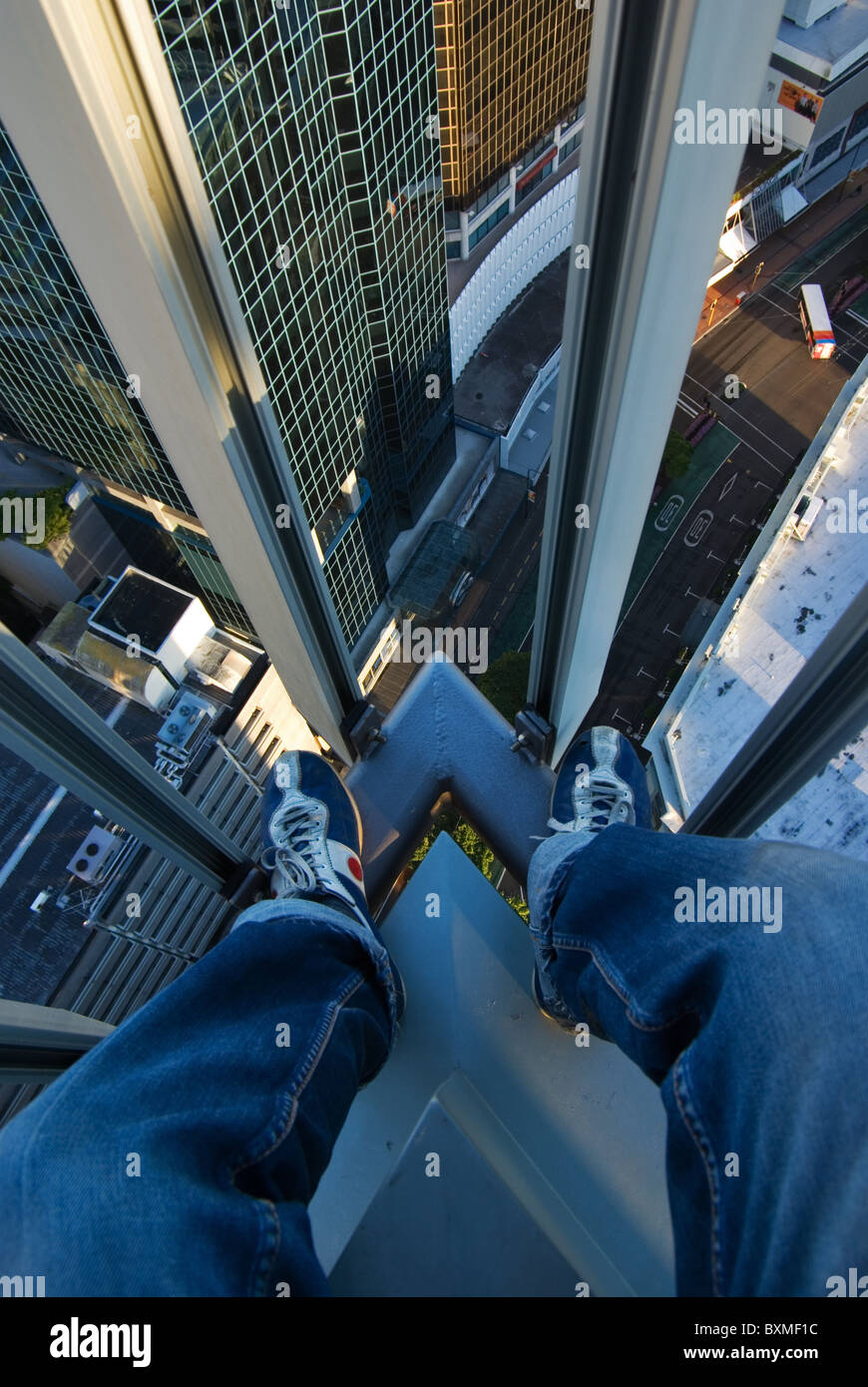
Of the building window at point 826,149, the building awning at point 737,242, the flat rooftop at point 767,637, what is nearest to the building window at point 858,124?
the building window at point 826,149

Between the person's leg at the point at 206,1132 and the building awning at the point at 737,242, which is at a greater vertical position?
the building awning at the point at 737,242

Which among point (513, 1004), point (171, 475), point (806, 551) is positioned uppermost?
point (806, 551)

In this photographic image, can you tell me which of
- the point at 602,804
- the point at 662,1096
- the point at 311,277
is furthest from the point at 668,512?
the point at 662,1096

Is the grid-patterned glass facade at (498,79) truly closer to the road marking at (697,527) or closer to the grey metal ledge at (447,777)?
the road marking at (697,527)

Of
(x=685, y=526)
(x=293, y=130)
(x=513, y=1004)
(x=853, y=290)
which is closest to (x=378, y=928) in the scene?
(x=513, y=1004)

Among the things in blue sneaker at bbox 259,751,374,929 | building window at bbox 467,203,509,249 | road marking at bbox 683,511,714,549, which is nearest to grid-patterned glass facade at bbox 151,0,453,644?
blue sneaker at bbox 259,751,374,929

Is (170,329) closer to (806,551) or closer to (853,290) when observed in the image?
(806,551)
